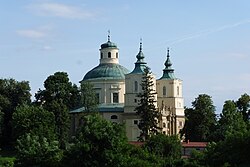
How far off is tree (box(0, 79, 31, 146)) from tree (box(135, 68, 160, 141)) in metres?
16.5

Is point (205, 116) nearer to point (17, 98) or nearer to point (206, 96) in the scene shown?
point (206, 96)

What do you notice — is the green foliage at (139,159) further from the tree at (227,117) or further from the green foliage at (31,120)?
the tree at (227,117)

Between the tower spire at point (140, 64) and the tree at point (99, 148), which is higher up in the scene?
the tower spire at point (140, 64)

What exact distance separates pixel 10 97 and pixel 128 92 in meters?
15.5

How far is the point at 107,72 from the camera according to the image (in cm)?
8769

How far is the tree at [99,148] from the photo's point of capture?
45.0 meters

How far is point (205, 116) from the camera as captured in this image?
86.2m

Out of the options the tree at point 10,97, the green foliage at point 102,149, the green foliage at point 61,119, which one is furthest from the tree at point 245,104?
the green foliage at point 102,149

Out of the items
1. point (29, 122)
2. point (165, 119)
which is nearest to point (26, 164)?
point (29, 122)

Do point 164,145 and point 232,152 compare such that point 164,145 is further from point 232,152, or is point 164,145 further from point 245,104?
point 245,104

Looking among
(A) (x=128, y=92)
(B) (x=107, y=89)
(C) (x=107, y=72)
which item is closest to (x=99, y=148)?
(A) (x=128, y=92)

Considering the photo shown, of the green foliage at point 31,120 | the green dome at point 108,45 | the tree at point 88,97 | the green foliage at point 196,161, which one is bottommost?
the green foliage at point 196,161

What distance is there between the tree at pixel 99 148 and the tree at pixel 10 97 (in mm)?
38372

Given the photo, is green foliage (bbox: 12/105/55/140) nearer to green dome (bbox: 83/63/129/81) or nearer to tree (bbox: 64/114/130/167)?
green dome (bbox: 83/63/129/81)
